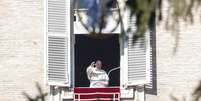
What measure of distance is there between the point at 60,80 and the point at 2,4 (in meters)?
1.41

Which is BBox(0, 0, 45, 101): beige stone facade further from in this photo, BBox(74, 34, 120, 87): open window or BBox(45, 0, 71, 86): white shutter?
BBox(74, 34, 120, 87): open window

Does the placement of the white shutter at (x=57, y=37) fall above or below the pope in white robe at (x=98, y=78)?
above

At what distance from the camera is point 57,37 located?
42.4 ft

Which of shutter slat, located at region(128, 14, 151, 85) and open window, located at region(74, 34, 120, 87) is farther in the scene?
open window, located at region(74, 34, 120, 87)

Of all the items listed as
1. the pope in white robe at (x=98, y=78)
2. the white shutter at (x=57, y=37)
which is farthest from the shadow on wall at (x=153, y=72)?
the white shutter at (x=57, y=37)

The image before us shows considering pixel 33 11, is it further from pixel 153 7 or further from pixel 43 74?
pixel 153 7

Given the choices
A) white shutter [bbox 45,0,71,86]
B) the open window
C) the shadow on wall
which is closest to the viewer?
white shutter [bbox 45,0,71,86]

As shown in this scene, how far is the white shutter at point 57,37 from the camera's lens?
42.3 ft

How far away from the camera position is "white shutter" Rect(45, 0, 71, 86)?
12883 mm

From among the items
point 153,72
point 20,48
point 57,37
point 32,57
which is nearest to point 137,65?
point 153,72

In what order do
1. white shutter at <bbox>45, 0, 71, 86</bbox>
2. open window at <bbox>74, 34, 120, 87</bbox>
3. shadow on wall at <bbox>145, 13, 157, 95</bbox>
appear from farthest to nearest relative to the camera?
open window at <bbox>74, 34, 120, 87</bbox>, shadow on wall at <bbox>145, 13, 157, 95</bbox>, white shutter at <bbox>45, 0, 71, 86</bbox>

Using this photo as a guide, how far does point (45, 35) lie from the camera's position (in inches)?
508

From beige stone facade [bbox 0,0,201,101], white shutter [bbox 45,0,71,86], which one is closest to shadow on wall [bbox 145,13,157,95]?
beige stone facade [bbox 0,0,201,101]

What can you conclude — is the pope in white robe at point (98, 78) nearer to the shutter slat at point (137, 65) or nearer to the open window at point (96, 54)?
the shutter slat at point (137, 65)
